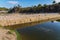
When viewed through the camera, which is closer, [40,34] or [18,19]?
[40,34]

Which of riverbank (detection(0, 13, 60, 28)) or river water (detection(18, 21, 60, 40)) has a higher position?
river water (detection(18, 21, 60, 40))

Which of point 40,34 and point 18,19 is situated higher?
point 40,34

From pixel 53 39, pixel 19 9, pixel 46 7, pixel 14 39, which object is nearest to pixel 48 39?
pixel 53 39

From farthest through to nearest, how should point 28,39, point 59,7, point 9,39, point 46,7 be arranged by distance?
1. point 46,7
2. point 59,7
3. point 28,39
4. point 9,39

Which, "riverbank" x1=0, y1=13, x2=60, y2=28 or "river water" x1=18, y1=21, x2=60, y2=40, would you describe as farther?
"riverbank" x1=0, y1=13, x2=60, y2=28

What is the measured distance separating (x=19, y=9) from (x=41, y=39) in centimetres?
14465

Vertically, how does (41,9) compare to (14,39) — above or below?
below

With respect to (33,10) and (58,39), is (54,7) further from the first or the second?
(58,39)

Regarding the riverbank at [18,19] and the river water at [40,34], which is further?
the riverbank at [18,19]

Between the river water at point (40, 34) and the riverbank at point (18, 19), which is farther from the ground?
the river water at point (40, 34)

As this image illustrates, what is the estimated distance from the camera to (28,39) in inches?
865

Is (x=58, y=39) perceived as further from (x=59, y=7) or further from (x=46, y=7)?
(x=46, y=7)

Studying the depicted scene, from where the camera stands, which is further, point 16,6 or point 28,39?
point 16,6

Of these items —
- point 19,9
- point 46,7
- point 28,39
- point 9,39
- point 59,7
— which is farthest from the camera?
point 19,9
